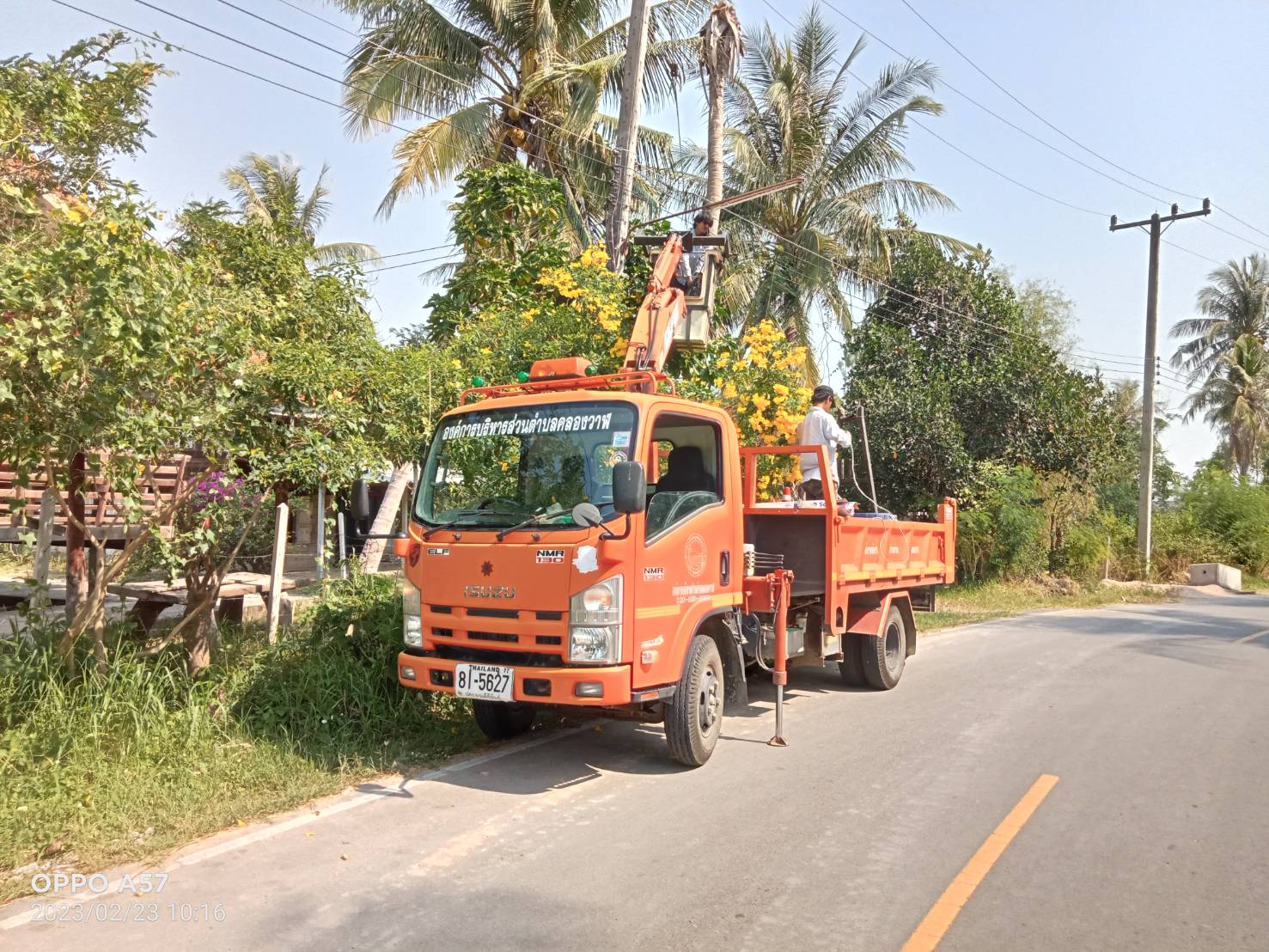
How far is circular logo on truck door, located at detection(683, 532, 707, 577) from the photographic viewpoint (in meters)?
6.26

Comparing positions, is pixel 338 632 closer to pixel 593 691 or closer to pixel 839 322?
pixel 593 691

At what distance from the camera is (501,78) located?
1794 centimetres

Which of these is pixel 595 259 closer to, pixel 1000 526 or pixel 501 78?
pixel 501 78

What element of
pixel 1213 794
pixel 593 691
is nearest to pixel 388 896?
pixel 593 691

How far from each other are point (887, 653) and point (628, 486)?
492 centimetres

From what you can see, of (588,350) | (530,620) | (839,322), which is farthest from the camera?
(839,322)

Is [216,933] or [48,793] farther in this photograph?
[48,793]

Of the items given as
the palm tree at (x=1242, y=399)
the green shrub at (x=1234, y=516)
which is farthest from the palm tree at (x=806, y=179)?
the palm tree at (x=1242, y=399)

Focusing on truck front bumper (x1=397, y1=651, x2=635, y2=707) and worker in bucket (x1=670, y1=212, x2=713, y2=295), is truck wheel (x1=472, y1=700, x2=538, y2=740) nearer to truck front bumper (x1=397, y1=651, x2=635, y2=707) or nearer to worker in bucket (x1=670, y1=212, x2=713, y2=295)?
truck front bumper (x1=397, y1=651, x2=635, y2=707)

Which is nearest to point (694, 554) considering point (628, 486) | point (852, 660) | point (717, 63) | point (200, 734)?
point (628, 486)

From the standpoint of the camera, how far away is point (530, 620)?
573 centimetres

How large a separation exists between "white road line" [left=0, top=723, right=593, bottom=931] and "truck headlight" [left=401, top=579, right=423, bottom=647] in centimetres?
84

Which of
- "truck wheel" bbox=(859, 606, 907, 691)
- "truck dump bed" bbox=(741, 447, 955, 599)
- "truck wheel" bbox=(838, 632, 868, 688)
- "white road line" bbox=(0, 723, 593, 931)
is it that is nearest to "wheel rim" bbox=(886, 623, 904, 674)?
"truck wheel" bbox=(859, 606, 907, 691)

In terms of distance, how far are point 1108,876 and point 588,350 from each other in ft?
26.2
